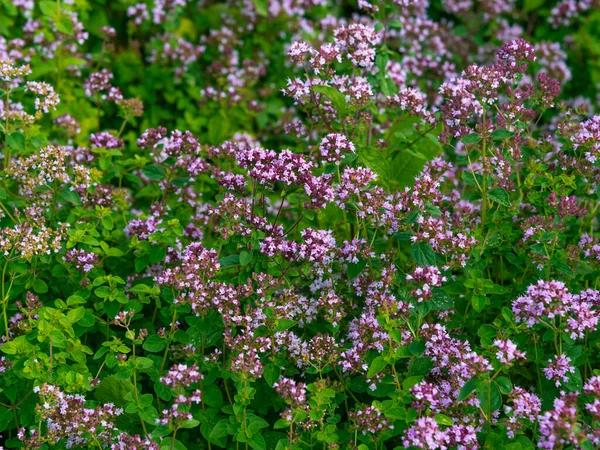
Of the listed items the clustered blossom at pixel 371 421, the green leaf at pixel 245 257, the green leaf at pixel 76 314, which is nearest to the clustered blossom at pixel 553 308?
the clustered blossom at pixel 371 421

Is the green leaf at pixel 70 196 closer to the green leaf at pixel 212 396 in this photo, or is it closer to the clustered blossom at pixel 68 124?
the clustered blossom at pixel 68 124

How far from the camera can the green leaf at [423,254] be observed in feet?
11.2

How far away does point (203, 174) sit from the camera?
4.44 m

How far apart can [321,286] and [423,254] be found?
60 cm

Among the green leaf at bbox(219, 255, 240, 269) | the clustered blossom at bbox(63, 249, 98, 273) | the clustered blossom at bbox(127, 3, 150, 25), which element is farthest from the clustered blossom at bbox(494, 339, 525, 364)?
the clustered blossom at bbox(127, 3, 150, 25)

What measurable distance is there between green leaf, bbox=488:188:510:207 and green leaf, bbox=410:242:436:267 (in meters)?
0.45

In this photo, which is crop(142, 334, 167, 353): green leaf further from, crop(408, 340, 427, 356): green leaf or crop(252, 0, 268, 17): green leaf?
crop(252, 0, 268, 17): green leaf

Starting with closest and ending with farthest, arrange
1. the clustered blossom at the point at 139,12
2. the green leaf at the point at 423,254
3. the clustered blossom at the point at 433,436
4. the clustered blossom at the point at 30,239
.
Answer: the clustered blossom at the point at 433,436 → the green leaf at the point at 423,254 → the clustered blossom at the point at 30,239 → the clustered blossom at the point at 139,12

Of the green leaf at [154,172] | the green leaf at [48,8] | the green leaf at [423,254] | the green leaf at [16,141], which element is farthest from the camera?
the green leaf at [48,8]

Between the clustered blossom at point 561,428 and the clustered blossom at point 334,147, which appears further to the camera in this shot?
the clustered blossom at point 334,147

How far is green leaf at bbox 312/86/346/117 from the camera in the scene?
3.95 metres

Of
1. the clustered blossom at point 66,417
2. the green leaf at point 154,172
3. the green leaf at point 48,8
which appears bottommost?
the clustered blossom at point 66,417

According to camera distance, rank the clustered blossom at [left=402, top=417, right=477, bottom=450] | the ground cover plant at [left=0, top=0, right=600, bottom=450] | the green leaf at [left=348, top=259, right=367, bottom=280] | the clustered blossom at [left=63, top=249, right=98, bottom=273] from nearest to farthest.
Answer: the clustered blossom at [left=402, top=417, right=477, bottom=450], the ground cover plant at [left=0, top=0, right=600, bottom=450], the green leaf at [left=348, top=259, right=367, bottom=280], the clustered blossom at [left=63, top=249, right=98, bottom=273]

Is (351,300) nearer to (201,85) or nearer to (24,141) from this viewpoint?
(24,141)
